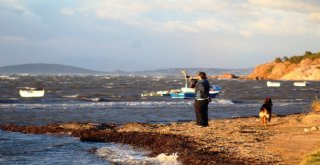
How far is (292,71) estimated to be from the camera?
615ft

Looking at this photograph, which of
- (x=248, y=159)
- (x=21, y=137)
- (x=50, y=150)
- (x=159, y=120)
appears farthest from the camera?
(x=159, y=120)

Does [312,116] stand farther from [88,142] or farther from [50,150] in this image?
[50,150]

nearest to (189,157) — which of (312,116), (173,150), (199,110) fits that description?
(173,150)

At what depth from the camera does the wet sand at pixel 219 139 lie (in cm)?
1432

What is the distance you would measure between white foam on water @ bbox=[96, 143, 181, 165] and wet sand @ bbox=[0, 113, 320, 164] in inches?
13.1

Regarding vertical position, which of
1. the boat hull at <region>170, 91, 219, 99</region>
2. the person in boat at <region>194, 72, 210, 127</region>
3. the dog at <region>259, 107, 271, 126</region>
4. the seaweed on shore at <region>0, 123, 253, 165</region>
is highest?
the person in boat at <region>194, 72, 210, 127</region>

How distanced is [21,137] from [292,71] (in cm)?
17573

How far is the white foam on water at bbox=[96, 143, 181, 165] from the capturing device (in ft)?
47.1

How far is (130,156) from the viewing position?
1529cm

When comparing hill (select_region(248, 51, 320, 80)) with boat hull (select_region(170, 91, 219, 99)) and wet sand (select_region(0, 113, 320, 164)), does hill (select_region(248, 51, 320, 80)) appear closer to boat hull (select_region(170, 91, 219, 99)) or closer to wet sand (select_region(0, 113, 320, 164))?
boat hull (select_region(170, 91, 219, 99))

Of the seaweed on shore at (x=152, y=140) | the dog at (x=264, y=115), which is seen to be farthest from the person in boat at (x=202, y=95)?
the dog at (x=264, y=115)

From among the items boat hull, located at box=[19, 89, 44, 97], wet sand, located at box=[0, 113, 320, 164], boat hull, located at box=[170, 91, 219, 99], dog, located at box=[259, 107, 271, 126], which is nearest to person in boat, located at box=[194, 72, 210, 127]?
wet sand, located at box=[0, 113, 320, 164]

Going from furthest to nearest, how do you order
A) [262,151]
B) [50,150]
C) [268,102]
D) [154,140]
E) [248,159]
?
[268,102]
[154,140]
[50,150]
[262,151]
[248,159]

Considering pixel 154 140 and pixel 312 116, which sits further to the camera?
pixel 312 116
